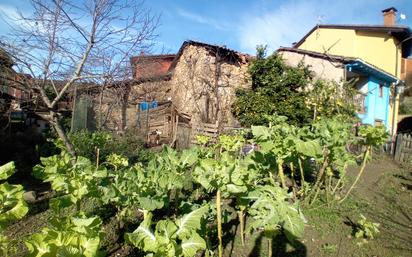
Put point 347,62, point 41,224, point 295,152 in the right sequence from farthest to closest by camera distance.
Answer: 1. point 347,62
2. point 41,224
3. point 295,152

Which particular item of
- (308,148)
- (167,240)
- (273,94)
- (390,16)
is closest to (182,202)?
(308,148)

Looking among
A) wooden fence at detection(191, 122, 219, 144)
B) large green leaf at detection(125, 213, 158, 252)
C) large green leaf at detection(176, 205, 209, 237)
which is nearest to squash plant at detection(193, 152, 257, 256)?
large green leaf at detection(176, 205, 209, 237)

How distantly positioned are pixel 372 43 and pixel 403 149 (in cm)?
986

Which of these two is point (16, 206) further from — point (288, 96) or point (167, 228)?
point (288, 96)

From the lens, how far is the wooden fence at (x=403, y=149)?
14.3 metres

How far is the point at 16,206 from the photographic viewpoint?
85.9 inches

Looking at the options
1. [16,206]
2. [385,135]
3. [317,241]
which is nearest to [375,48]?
[385,135]

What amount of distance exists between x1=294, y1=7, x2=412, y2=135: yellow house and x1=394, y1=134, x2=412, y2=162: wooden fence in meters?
7.02

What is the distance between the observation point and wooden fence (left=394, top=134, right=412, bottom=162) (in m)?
14.3

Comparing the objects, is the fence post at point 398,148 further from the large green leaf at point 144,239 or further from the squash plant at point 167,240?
the large green leaf at point 144,239

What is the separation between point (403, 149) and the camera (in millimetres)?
14375

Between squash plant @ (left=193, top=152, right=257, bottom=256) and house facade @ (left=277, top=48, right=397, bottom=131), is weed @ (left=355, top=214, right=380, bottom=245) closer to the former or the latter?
squash plant @ (left=193, top=152, right=257, bottom=256)

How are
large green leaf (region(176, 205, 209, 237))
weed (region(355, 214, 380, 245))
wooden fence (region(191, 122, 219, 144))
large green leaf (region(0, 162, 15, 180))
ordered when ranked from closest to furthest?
large green leaf (region(0, 162, 15, 180))
large green leaf (region(176, 205, 209, 237))
weed (region(355, 214, 380, 245))
wooden fence (region(191, 122, 219, 144))

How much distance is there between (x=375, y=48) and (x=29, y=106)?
2095cm
